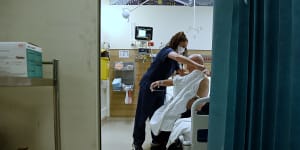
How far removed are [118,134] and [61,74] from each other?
727 mm

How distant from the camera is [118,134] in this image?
161 cm

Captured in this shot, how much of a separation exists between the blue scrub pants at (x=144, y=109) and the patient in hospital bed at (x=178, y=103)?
63 mm

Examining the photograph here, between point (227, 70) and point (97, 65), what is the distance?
0.58 metres

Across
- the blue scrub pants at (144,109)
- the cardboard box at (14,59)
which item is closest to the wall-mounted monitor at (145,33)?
the blue scrub pants at (144,109)

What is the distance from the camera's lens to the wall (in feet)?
3.37

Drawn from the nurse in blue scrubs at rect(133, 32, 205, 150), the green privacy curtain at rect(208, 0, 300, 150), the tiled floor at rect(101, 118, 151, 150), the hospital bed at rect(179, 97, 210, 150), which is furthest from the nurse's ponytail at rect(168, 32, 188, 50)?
the green privacy curtain at rect(208, 0, 300, 150)

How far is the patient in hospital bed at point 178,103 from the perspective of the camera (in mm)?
1868

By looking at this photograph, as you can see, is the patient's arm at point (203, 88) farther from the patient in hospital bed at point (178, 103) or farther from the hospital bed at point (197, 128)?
the hospital bed at point (197, 128)

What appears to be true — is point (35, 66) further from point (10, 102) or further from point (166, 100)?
point (166, 100)

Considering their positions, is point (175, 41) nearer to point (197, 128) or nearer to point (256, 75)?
point (197, 128)

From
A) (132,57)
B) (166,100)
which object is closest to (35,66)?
(132,57)

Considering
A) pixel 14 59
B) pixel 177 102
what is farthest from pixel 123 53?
pixel 14 59

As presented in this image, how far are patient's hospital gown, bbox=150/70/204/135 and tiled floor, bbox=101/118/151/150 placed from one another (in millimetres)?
105

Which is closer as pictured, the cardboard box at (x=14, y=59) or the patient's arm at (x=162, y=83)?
the cardboard box at (x=14, y=59)
